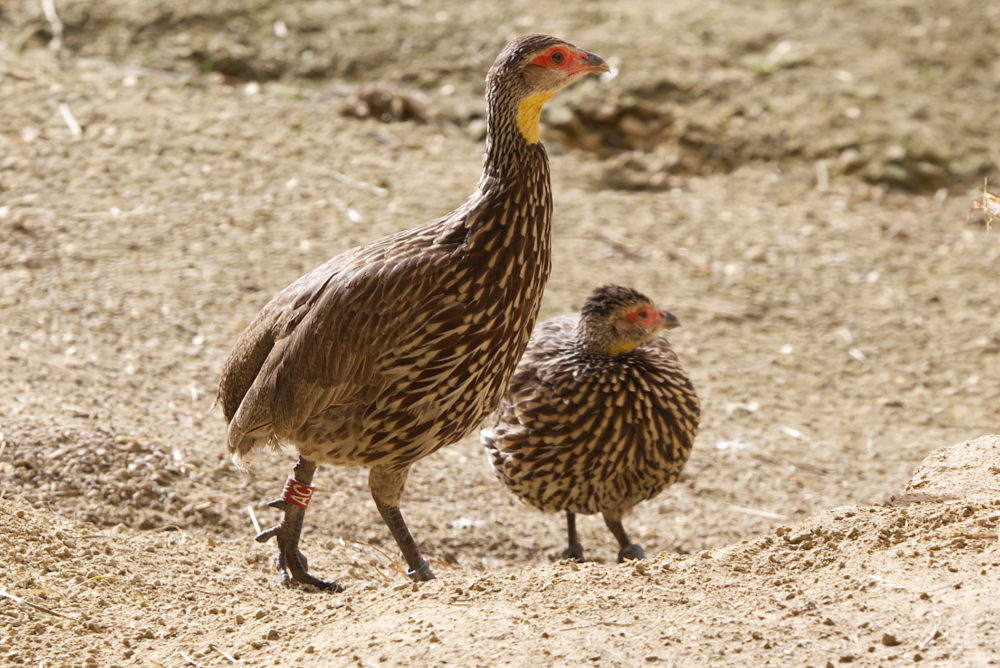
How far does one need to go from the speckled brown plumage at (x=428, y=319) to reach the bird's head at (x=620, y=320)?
811 millimetres

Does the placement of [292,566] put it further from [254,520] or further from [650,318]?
[650,318]

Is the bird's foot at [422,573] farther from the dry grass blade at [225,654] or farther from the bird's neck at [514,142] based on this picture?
the bird's neck at [514,142]

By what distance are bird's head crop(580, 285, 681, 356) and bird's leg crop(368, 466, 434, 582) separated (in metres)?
1.10

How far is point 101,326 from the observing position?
6398 mm

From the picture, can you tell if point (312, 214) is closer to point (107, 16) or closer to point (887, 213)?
point (107, 16)

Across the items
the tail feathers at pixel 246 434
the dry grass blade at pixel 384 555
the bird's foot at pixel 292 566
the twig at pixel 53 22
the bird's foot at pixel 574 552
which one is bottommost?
the bird's foot at pixel 574 552

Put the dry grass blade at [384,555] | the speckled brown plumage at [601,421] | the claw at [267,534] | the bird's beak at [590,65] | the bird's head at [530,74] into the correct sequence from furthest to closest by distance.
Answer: the speckled brown plumage at [601,421], the dry grass blade at [384,555], the claw at [267,534], the bird's beak at [590,65], the bird's head at [530,74]

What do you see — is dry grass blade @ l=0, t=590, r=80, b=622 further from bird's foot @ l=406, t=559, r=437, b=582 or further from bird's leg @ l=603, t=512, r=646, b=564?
bird's leg @ l=603, t=512, r=646, b=564

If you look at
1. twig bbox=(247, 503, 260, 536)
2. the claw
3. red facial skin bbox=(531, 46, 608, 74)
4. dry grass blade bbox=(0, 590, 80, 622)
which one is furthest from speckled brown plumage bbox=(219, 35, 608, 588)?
dry grass blade bbox=(0, 590, 80, 622)

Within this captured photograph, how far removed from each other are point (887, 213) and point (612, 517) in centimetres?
485

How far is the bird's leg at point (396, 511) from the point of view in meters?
4.32

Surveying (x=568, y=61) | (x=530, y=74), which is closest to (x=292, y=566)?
(x=530, y=74)

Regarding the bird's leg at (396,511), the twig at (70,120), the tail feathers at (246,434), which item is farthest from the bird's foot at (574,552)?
the twig at (70,120)

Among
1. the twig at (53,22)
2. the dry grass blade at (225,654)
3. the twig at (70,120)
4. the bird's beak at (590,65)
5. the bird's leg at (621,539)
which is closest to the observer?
the dry grass blade at (225,654)
